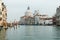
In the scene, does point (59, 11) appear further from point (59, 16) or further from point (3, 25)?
point (3, 25)

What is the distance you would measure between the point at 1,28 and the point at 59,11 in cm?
8878

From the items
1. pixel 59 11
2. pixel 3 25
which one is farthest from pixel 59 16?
pixel 3 25

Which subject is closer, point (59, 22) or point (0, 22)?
point (0, 22)

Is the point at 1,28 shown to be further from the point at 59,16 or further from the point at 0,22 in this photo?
the point at 59,16

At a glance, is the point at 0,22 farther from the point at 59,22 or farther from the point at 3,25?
the point at 59,22

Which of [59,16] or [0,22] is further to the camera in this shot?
[59,16]

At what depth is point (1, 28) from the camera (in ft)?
248

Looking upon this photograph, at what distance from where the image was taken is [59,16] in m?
160

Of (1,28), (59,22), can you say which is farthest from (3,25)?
(59,22)

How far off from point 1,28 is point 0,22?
6.40 ft

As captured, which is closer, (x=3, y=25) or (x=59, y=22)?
(x=3, y=25)

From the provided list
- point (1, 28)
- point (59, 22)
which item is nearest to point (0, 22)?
point (1, 28)

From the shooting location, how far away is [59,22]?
15700 centimetres

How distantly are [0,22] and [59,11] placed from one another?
8924 cm
